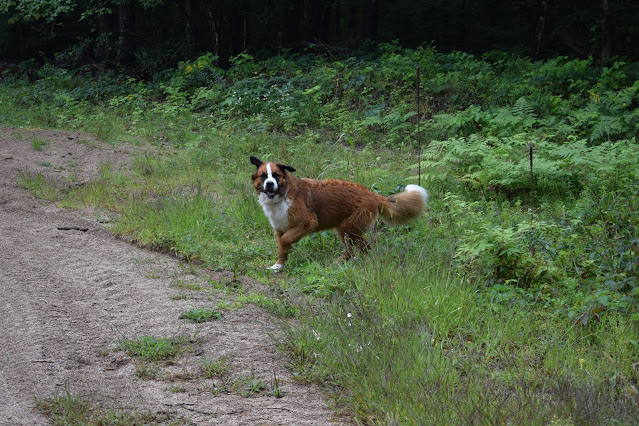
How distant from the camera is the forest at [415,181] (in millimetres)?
4777

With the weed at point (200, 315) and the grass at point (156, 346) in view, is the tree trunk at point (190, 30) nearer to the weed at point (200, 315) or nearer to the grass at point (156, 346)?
the weed at point (200, 315)

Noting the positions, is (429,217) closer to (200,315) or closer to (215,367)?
(200,315)

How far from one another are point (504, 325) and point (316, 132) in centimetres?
942

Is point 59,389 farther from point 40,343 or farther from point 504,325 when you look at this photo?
point 504,325

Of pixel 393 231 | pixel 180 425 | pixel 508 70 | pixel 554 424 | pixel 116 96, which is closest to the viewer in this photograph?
pixel 554 424

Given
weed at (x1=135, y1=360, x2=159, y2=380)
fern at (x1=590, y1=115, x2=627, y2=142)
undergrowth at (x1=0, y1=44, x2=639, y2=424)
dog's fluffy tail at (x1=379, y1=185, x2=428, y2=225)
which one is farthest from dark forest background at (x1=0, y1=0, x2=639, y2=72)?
weed at (x1=135, y1=360, x2=159, y2=380)

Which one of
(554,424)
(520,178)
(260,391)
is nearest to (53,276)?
(260,391)

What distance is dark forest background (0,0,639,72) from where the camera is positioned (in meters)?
20.9

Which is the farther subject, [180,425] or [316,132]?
[316,132]

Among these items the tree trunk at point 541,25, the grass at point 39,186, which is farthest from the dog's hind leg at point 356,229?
the tree trunk at point 541,25

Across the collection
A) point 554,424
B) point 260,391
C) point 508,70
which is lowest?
point 260,391

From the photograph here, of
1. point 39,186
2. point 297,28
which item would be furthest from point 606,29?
point 39,186

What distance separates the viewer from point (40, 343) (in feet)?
17.7

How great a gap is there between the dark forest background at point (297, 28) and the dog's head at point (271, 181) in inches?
505
